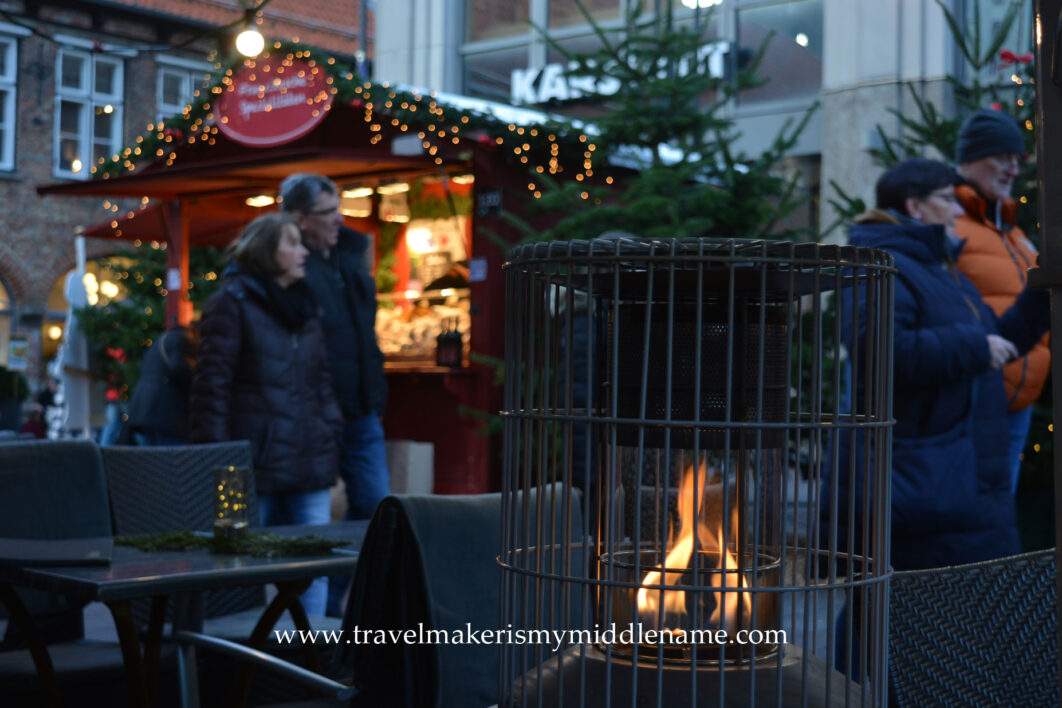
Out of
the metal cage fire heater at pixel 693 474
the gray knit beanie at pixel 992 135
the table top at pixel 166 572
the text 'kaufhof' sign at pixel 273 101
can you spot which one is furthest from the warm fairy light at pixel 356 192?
the metal cage fire heater at pixel 693 474

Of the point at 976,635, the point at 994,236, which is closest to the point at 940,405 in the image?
the point at 994,236

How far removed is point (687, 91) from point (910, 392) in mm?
4626

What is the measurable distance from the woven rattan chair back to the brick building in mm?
20882

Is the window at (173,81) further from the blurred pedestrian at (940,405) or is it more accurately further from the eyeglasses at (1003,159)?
the blurred pedestrian at (940,405)

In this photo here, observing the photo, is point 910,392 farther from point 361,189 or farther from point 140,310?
point 140,310

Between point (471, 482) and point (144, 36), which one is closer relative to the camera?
point (471, 482)

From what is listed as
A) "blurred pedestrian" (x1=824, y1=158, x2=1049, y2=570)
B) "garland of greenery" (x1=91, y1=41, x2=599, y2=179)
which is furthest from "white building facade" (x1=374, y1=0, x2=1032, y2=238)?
"blurred pedestrian" (x1=824, y1=158, x2=1049, y2=570)

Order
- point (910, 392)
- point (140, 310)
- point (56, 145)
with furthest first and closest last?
point (56, 145), point (140, 310), point (910, 392)

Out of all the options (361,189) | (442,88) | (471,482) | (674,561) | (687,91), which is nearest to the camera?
(674,561)

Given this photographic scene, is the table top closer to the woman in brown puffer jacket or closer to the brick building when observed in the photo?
the woman in brown puffer jacket

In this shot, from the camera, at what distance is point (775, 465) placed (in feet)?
5.48

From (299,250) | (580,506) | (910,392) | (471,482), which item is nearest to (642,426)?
(580,506)

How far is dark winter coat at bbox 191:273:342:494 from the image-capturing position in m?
4.45

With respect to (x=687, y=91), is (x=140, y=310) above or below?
below
